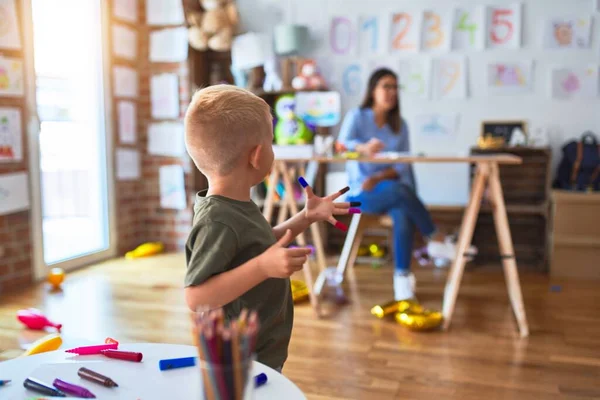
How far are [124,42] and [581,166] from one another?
3.03m

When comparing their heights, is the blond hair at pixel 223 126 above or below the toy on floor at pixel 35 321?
above

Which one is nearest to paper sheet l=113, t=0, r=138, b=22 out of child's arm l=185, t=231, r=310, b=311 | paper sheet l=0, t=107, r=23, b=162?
paper sheet l=0, t=107, r=23, b=162

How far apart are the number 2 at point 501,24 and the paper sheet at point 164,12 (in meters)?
2.07

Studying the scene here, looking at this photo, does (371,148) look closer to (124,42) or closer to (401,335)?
(401,335)

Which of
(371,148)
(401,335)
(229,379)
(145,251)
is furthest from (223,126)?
(145,251)

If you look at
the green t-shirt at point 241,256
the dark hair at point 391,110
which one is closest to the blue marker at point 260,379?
the green t-shirt at point 241,256

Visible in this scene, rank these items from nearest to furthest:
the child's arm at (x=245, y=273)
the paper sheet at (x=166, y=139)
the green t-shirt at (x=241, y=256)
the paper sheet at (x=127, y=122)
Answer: the child's arm at (x=245, y=273) < the green t-shirt at (x=241, y=256) < the paper sheet at (x=127, y=122) < the paper sheet at (x=166, y=139)

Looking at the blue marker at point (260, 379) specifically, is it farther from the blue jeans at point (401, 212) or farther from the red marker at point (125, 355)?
the blue jeans at point (401, 212)

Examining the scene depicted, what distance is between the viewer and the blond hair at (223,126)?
1.00 metres

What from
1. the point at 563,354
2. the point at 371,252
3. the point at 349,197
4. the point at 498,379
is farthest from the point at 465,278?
the point at 498,379

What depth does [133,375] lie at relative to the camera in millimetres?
769

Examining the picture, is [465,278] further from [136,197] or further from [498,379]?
[136,197]

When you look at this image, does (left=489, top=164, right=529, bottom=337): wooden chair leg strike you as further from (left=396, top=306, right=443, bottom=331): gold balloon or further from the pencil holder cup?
the pencil holder cup

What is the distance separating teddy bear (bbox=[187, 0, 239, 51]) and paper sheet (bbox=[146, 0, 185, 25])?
0.08m
